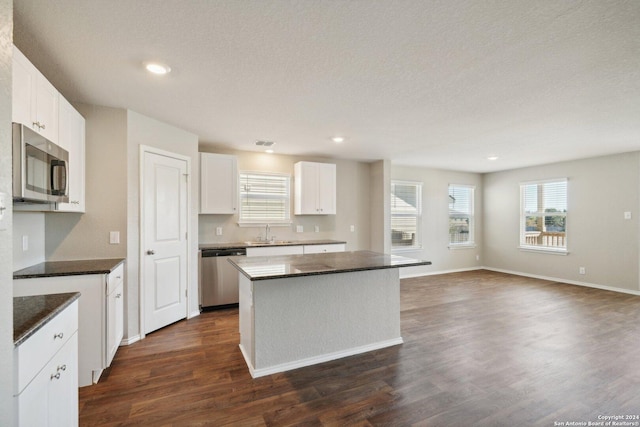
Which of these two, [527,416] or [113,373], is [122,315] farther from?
[527,416]

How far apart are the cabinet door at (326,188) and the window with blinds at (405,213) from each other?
1660 millimetres

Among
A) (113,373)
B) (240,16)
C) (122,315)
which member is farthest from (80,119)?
(113,373)

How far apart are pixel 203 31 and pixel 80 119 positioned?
184 centimetres

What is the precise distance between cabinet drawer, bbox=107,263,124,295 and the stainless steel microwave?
744mm

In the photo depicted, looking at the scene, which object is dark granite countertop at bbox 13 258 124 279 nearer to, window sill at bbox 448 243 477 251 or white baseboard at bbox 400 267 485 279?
white baseboard at bbox 400 267 485 279

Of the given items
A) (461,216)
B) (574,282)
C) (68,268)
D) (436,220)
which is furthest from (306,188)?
(574,282)

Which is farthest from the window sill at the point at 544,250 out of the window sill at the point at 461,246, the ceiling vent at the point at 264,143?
the ceiling vent at the point at 264,143

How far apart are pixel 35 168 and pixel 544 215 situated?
7799mm

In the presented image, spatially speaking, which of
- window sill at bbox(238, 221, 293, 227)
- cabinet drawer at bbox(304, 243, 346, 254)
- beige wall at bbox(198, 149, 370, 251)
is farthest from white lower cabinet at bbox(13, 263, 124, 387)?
cabinet drawer at bbox(304, 243, 346, 254)

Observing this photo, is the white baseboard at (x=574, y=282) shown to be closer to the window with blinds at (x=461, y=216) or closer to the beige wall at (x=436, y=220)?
the beige wall at (x=436, y=220)

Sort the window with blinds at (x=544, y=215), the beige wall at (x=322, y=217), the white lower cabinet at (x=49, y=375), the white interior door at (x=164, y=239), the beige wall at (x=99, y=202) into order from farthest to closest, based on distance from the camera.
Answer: the window with blinds at (x=544, y=215), the beige wall at (x=322, y=217), the white interior door at (x=164, y=239), the beige wall at (x=99, y=202), the white lower cabinet at (x=49, y=375)

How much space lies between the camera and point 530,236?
642 cm

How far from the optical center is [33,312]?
1.30 m

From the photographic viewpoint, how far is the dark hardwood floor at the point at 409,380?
1.97 meters
